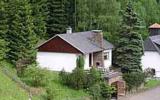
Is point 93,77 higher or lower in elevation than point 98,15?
lower

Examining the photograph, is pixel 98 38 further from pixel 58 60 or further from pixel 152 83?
pixel 152 83

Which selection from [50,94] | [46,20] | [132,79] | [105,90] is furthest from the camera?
[46,20]

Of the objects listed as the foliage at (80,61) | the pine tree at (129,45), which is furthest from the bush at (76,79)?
the pine tree at (129,45)

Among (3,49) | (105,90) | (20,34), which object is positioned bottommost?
(105,90)

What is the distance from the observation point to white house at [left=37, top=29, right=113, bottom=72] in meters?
51.2

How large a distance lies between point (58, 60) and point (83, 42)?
3.45m

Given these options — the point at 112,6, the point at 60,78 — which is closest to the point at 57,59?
the point at 60,78

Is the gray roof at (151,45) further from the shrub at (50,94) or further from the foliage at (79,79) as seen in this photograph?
the shrub at (50,94)

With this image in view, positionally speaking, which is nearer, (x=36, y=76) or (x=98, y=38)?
(x=36, y=76)

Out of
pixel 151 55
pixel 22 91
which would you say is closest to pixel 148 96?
pixel 22 91

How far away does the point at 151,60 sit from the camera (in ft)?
204

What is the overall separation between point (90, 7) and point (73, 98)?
26.9 meters

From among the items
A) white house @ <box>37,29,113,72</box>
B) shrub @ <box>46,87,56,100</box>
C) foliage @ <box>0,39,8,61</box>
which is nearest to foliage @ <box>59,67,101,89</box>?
shrub @ <box>46,87,56,100</box>

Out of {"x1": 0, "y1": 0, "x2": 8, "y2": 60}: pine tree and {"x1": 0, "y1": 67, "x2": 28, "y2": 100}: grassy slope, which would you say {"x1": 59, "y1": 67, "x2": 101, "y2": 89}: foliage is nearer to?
{"x1": 0, "y1": 67, "x2": 28, "y2": 100}: grassy slope
